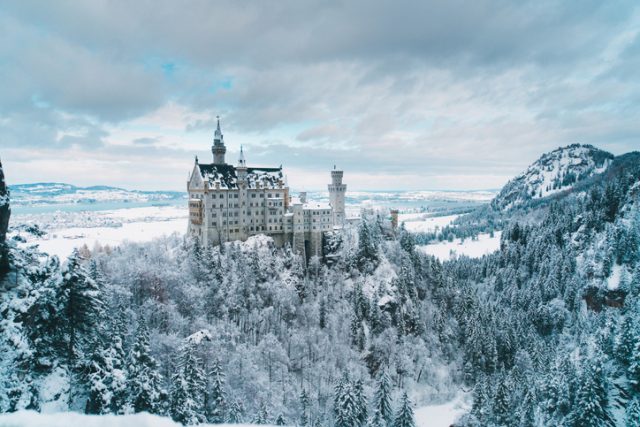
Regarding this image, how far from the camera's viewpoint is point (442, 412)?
259 feet

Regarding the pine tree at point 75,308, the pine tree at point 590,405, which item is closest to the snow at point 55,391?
the pine tree at point 75,308

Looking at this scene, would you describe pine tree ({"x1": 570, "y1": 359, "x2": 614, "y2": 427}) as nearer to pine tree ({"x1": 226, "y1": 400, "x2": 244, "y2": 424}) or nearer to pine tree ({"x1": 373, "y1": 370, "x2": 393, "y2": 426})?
pine tree ({"x1": 373, "y1": 370, "x2": 393, "y2": 426})

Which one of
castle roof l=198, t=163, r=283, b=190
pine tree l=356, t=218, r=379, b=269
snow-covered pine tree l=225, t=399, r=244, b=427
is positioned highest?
castle roof l=198, t=163, r=283, b=190

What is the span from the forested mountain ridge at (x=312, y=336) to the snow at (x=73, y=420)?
22.2m

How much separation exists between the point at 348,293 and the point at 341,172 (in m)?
31.1

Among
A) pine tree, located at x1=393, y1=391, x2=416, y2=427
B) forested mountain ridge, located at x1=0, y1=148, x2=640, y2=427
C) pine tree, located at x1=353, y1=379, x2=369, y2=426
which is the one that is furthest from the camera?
pine tree, located at x1=353, y1=379, x2=369, y2=426

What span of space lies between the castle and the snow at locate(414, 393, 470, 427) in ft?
130

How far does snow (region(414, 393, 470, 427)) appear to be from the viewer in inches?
2953

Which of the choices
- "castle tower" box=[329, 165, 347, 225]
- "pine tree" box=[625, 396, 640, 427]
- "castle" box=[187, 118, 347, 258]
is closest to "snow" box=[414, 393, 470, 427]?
"pine tree" box=[625, 396, 640, 427]

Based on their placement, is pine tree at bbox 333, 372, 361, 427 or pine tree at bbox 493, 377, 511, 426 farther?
pine tree at bbox 493, 377, 511, 426

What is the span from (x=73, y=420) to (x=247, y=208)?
81124mm

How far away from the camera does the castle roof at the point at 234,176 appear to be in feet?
280

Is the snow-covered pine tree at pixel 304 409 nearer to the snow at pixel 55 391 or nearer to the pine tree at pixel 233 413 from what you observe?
the pine tree at pixel 233 413

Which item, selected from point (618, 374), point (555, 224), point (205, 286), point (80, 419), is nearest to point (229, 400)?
point (205, 286)
